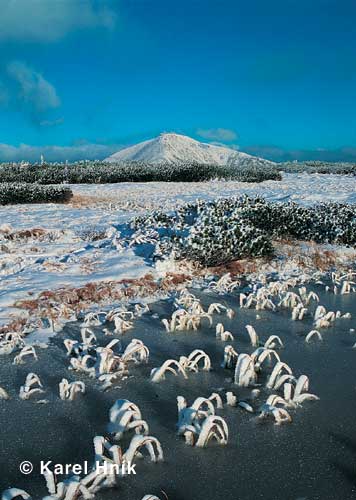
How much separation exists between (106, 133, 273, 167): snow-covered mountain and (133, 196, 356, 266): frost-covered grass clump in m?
35.5

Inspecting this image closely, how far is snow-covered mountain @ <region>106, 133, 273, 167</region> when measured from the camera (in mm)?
48062

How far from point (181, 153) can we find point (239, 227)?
40881mm

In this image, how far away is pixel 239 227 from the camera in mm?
9359

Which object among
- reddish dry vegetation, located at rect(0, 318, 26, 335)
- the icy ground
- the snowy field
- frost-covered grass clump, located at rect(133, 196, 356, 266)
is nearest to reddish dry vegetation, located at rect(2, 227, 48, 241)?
the icy ground

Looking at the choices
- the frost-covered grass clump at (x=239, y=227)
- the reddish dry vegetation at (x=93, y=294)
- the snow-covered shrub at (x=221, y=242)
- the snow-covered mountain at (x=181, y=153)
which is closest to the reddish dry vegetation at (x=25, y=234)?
the frost-covered grass clump at (x=239, y=227)

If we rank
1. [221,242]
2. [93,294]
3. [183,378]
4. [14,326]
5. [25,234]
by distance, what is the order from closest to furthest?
[183,378] < [14,326] < [93,294] < [221,242] < [25,234]

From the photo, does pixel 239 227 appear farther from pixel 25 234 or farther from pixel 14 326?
pixel 14 326

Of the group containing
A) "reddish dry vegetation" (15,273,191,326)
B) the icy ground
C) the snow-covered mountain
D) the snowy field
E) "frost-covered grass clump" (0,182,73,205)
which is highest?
the snow-covered mountain

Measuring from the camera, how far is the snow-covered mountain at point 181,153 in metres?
48.1

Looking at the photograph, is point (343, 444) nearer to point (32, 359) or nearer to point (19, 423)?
point (19, 423)

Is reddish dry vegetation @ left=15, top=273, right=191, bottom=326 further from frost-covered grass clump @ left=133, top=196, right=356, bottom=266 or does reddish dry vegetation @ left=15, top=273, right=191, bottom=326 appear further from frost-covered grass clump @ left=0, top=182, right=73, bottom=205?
frost-covered grass clump @ left=0, top=182, right=73, bottom=205

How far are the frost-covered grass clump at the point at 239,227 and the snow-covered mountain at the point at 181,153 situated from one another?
35.5 metres

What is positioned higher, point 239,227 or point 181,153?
point 181,153

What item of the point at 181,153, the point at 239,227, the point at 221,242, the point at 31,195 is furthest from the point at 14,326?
the point at 181,153
